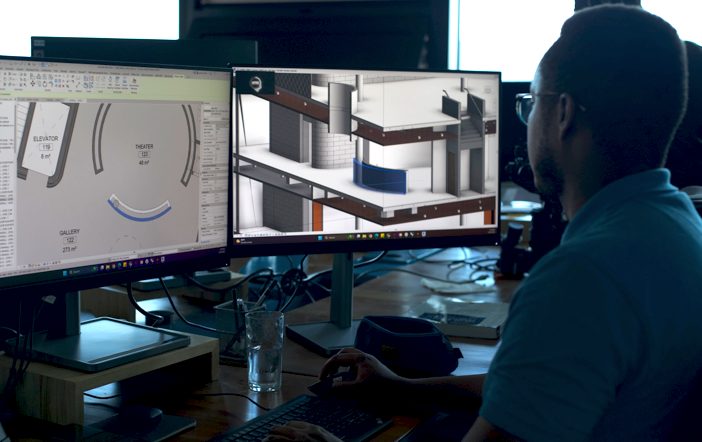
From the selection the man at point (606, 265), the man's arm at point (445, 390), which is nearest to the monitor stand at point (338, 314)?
the man's arm at point (445, 390)

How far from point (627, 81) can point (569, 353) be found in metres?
0.34

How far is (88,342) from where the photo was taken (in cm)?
132

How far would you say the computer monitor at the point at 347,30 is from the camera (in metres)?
2.05

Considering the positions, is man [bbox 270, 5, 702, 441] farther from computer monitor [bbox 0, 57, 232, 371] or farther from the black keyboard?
computer monitor [bbox 0, 57, 232, 371]

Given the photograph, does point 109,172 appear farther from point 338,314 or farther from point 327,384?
point 338,314

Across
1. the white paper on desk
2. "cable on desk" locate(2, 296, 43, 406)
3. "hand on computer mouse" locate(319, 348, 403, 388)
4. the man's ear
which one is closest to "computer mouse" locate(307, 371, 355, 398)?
"hand on computer mouse" locate(319, 348, 403, 388)

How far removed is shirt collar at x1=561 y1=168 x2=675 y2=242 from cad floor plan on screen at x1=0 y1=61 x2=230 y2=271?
2.37ft

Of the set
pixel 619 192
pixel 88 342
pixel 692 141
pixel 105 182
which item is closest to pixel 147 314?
pixel 88 342

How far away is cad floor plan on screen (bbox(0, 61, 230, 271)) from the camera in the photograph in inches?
46.8

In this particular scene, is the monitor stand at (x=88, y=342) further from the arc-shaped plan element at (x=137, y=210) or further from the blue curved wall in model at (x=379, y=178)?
the blue curved wall in model at (x=379, y=178)

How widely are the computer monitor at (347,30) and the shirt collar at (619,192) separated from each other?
1.10 m

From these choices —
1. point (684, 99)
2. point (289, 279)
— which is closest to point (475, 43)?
point (289, 279)

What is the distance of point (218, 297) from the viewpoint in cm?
194

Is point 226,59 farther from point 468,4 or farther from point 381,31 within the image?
point 468,4
